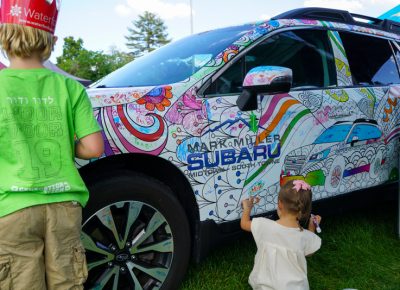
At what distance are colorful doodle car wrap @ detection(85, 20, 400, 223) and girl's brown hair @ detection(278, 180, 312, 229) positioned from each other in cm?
36

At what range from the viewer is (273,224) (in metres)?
2.36

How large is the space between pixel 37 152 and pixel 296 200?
1.33m

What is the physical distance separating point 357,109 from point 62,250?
239 cm

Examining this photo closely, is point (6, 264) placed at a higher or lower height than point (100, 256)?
higher

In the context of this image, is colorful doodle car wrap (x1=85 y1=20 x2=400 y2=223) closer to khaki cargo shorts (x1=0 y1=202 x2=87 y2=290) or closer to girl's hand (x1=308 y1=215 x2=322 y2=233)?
girl's hand (x1=308 y1=215 x2=322 y2=233)

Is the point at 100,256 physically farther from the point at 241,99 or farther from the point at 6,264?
the point at 241,99

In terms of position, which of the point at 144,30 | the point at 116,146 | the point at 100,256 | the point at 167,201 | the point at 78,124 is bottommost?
the point at 100,256

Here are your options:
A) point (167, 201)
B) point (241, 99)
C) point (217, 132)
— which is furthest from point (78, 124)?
point (241, 99)

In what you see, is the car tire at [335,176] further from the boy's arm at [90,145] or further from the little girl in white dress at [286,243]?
the boy's arm at [90,145]

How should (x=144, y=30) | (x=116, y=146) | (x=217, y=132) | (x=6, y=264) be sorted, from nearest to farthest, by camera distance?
1. (x=6, y=264)
2. (x=116, y=146)
3. (x=217, y=132)
4. (x=144, y=30)

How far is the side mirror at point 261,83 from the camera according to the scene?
2.56m

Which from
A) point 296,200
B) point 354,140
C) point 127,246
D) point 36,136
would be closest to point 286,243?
point 296,200

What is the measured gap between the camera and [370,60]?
144 inches

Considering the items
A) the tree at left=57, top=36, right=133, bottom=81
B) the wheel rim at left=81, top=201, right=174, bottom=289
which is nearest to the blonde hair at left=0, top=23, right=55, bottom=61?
the wheel rim at left=81, top=201, right=174, bottom=289
